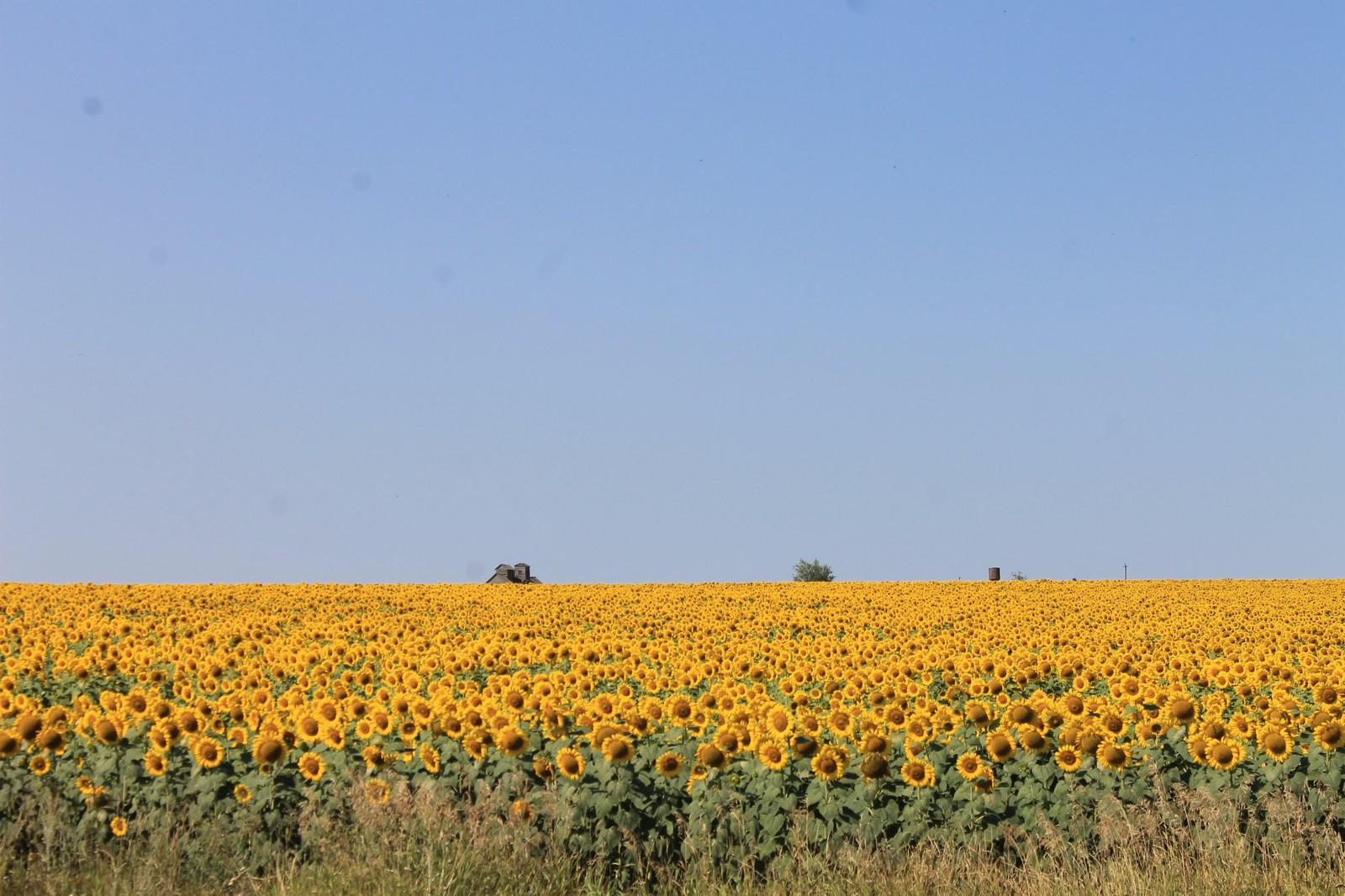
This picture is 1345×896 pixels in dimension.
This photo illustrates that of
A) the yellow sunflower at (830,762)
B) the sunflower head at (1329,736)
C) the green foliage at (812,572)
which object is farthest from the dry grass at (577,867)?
the green foliage at (812,572)

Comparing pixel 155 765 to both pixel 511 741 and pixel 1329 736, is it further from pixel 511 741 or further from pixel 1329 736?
pixel 1329 736

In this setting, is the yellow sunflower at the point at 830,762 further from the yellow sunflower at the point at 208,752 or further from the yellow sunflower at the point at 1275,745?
the yellow sunflower at the point at 208,752

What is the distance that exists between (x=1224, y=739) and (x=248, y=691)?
866 centimetres

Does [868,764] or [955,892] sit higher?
[868,764]

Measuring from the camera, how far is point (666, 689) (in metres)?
14.2

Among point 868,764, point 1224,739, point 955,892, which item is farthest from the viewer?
point 1224,739

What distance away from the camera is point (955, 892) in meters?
8.96

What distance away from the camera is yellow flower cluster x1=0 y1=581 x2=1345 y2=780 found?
1069 cm

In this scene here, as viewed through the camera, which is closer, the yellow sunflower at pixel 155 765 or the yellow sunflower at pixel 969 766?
the yellow sunflower at pixel 969 766

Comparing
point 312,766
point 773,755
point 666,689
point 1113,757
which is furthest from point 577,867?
point 666,689

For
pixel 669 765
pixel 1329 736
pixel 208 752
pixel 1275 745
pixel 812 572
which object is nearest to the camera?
pixel 669 765

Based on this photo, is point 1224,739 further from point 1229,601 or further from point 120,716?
point 1229,601

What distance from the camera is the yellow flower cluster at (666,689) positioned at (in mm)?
10688

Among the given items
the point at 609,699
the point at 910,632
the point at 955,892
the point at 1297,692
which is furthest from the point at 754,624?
the point at 955,892
